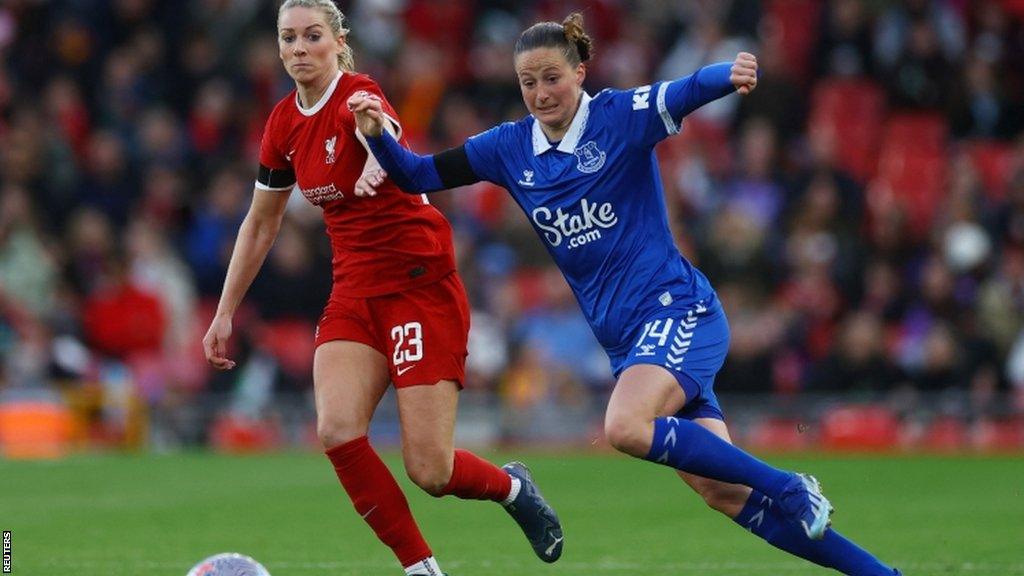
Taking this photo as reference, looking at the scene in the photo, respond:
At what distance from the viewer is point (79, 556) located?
9156 millimetres

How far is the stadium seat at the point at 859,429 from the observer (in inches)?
615

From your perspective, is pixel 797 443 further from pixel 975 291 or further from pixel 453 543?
pixel 453 543

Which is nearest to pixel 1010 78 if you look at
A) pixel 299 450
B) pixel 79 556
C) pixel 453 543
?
pixel 299 450

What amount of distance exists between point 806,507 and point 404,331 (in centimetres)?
Result: 188

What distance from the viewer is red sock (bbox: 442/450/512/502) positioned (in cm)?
774

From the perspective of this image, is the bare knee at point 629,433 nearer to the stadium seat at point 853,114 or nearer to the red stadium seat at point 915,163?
the red stadium seat at point 915,163

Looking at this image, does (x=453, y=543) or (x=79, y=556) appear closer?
(x=79, y=556)

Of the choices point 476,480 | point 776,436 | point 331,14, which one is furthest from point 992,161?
point 331,14

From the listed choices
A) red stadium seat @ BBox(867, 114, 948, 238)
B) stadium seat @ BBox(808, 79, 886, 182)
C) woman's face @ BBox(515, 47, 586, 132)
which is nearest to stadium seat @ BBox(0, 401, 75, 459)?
stadium seat @ BBox(808, 79, 886, 182)

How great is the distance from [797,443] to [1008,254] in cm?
241

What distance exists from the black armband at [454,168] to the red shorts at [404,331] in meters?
0.57

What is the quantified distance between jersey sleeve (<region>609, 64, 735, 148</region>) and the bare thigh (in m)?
1.45

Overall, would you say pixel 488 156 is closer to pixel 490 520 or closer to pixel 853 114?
pixel 490 520

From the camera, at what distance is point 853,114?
695 inches
